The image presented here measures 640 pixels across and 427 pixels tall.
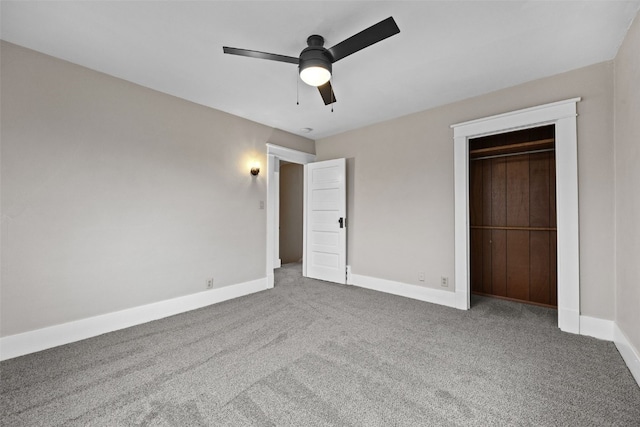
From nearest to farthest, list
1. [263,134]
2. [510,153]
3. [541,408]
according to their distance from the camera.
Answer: [541,408]
[510,153]
[263,134]

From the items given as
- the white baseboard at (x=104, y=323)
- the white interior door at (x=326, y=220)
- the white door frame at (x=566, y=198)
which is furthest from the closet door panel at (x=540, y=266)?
the white baseboard at (x=104, y=323)

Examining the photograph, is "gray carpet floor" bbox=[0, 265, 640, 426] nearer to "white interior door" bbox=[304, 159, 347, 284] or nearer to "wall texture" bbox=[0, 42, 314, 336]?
"wall texture" bbox=[0, 42, 314, 336]

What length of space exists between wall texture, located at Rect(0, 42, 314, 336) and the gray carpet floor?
0.48 metres

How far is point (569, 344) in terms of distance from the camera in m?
2.47

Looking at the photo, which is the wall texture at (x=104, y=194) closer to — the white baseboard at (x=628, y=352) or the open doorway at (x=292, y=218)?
the open doorway at (x=292, y=218)

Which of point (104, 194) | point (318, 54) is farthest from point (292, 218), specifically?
point (318, 54)

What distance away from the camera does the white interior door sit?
4602mm

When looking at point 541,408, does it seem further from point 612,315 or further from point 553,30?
point 553,30

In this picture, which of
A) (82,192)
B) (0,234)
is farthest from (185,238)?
(0,234)

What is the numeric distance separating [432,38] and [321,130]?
2540 millimetres

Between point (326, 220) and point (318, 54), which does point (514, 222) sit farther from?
point (318, 54)

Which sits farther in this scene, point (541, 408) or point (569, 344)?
point (569, 344)

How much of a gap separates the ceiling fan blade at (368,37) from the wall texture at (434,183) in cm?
215

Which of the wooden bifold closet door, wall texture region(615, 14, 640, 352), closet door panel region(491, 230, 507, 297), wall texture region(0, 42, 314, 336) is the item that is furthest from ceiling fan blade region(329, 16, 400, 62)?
closet door panel region(491, 230, 507, 297)
